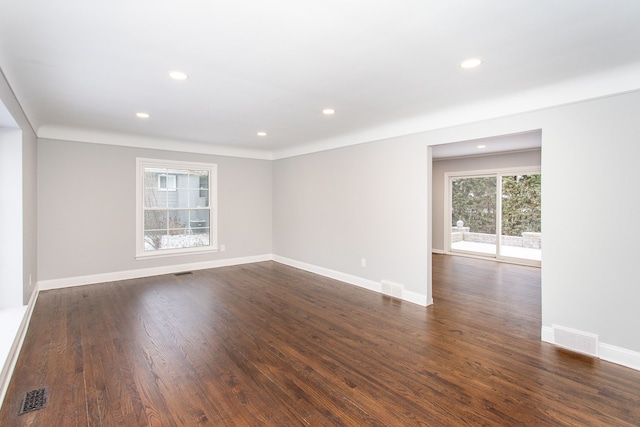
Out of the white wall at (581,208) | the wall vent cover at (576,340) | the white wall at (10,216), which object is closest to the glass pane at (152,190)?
the white wall at (10,216)

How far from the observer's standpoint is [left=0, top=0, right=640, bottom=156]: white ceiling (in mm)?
1831

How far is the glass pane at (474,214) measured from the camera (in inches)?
295

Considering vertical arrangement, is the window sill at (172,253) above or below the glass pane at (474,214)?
below

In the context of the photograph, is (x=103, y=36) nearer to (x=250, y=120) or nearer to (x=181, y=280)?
(x=250, y=120)

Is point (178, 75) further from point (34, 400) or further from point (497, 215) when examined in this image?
point (497, 215)

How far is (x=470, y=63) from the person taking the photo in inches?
98.7

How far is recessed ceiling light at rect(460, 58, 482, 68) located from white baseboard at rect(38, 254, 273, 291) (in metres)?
5.54

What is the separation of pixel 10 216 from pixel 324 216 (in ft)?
13.7

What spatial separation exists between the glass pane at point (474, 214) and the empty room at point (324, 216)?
1924mm

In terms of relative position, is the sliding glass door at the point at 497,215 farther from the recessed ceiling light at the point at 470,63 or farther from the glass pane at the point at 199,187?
the glass pane at the point at 199,187

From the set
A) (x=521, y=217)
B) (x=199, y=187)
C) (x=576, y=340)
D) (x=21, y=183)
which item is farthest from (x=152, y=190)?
(x=521, y=217)

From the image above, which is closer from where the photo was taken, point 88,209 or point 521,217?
point 88,209

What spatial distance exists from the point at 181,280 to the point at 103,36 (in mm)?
4101

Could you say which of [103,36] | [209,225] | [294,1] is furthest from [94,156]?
[294,1]
